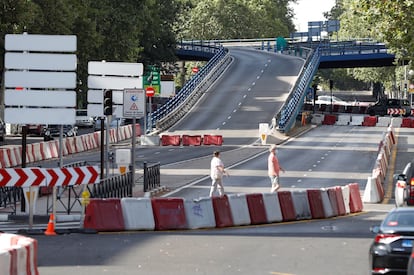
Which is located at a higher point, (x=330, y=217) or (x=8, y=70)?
(x=8, y=70)

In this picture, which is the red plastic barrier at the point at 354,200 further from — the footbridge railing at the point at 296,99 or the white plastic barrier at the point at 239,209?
the footbridge railing at the point at 296,99

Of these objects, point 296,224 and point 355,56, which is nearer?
point 296,224

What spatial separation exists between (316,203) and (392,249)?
13375 mm

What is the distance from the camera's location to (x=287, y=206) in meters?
30.7

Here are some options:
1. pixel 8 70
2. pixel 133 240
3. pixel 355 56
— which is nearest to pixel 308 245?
pixel 133 240

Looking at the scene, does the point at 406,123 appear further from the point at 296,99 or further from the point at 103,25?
the point at 103,25

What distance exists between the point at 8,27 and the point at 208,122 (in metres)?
15.9

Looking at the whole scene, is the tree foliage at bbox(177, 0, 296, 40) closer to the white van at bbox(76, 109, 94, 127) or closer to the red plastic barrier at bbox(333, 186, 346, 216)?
the white van at bbox(76, 109, 94, 127)

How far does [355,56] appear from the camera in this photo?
105 m

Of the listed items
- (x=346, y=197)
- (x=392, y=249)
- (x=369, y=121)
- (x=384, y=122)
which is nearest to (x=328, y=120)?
(x=369, y=121)

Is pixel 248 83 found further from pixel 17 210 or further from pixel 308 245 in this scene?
pixel 308 245

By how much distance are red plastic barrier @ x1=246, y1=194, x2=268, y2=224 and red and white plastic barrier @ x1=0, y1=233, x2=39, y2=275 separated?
12.0 m

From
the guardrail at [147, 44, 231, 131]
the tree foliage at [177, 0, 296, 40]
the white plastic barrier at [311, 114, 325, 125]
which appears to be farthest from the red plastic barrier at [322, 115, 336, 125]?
the tree foliage at [177, 0, 296, 40]

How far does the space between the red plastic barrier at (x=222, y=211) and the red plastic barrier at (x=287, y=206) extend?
6.38ft
